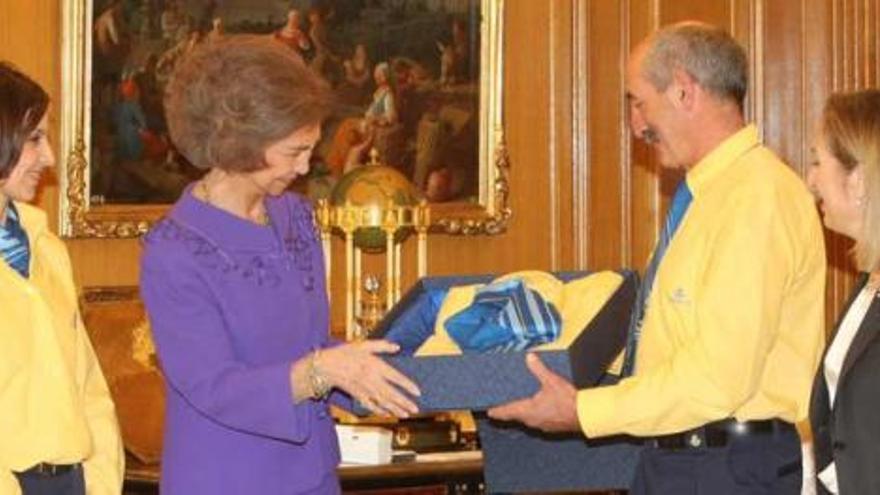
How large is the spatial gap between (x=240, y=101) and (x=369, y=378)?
70cm

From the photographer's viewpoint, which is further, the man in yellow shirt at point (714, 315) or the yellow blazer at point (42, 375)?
the man in yellow shirt at point (714, 315)

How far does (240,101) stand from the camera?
13.8 ft

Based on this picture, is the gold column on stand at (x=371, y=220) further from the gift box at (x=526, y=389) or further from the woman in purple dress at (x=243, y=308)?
the woman in purple dress at (x=243, y=308)

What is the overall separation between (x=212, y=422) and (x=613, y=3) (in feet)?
15.8

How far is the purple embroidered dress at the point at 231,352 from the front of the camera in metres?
4.11

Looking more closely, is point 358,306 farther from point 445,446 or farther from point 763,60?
point 763,60

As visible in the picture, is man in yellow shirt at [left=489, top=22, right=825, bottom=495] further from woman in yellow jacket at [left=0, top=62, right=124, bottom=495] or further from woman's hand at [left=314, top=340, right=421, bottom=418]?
woman in yellow jacket at [left=0, top=62, right=124, bottom=495]

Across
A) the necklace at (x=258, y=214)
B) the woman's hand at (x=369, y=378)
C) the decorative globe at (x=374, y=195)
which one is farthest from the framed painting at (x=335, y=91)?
the woman's hand at (x=369, y=378)

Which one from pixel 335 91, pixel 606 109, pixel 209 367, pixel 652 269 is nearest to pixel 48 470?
pixel 209 367

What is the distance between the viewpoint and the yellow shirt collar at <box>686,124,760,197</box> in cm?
446

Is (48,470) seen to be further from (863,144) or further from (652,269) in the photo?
(863,144)

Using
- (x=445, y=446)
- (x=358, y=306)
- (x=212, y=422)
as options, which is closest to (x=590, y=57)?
(x=358, y=306)

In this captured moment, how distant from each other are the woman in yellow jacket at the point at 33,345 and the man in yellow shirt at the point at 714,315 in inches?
38.7

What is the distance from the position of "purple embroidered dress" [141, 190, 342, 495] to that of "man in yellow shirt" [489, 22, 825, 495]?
51 centimetres
